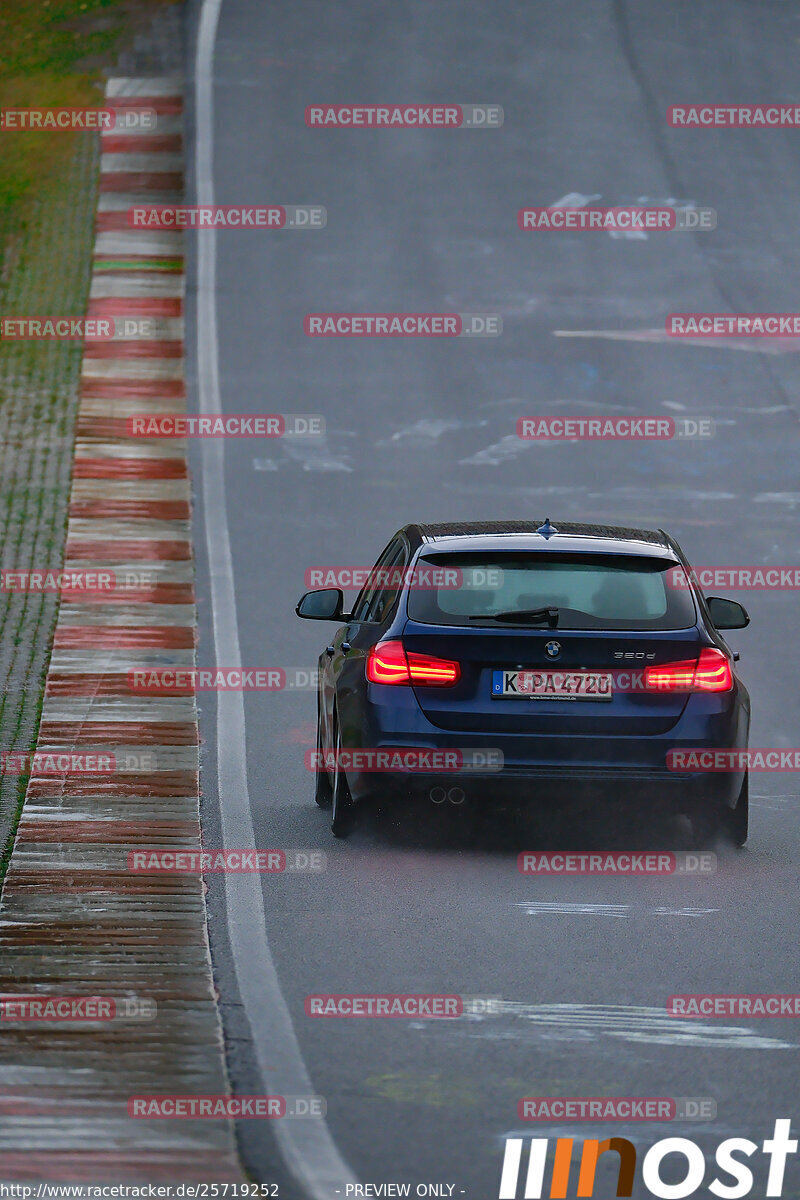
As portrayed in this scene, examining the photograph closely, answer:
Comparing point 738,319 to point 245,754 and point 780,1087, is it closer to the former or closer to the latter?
point 245,754

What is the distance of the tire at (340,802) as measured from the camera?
9.92m

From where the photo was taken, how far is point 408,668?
9.62 m

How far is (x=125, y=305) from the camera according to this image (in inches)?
1049

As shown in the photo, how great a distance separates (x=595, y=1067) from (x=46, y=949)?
2.48m

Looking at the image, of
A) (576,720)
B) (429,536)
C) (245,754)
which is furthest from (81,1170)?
(245,754)

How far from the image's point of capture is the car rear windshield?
963 centimetres
